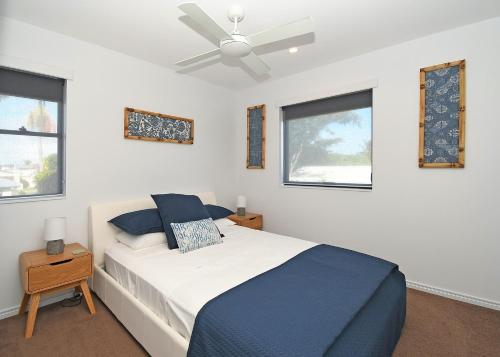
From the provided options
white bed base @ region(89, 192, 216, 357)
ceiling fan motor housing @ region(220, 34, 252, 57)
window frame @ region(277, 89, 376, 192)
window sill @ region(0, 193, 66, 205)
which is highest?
ceiling fan motor housing @ region(220, 34, 252, 57)

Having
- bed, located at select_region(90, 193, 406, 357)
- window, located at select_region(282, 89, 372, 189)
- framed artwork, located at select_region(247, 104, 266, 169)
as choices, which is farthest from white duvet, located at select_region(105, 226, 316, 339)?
framed artwork, located at select_region(247, 104, 266, 169)

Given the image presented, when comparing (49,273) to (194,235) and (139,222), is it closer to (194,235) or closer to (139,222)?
(139,222)

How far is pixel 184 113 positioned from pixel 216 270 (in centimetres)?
233

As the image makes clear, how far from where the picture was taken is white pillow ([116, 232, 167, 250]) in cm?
238

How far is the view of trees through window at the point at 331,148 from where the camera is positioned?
3.06 m

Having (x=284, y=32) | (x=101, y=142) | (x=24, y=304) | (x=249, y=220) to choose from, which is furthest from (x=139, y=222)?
(x=284, y=32)

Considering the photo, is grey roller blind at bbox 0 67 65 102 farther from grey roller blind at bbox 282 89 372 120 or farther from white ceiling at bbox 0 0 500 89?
grey roller blind at bbox 282 89 372 120

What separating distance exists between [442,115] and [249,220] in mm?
2484

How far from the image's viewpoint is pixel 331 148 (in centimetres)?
333

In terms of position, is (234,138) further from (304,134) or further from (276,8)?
(276,8)

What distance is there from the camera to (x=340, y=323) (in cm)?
124

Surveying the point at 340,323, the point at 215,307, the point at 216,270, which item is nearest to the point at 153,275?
Result: the point at 216,270

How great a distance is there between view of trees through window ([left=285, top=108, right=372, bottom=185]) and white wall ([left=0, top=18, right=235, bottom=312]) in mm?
1296

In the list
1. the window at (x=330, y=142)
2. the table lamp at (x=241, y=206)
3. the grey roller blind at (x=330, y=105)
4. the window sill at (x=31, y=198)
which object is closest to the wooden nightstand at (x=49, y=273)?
the window sill at (x=31, y=198)
